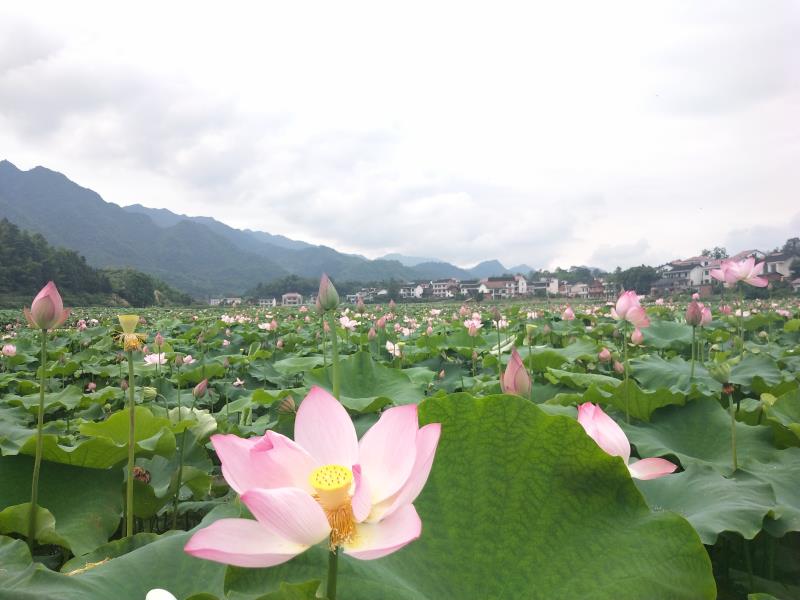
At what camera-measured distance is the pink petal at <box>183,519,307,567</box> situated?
16.9 inches

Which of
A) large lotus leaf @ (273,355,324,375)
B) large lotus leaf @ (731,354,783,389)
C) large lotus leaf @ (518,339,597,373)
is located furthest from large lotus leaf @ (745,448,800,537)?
large lotus leaf @ (273,355,324,375)

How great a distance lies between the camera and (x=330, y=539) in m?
0.47

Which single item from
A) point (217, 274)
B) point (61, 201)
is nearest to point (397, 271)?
point (217, 274)

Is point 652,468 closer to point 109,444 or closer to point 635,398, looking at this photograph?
point 635,398

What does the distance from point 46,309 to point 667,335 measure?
4.13 m

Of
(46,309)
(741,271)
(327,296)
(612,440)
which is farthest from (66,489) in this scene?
(741,271)

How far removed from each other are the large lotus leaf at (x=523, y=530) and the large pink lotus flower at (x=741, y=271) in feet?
7.79

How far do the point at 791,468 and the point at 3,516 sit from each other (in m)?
1.75

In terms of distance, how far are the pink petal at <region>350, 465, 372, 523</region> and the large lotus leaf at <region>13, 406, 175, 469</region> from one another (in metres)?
1.03

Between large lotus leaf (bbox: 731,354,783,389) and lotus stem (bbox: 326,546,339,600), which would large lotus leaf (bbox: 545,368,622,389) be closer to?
large lotus leaf (bbox: 731,354,783,389)

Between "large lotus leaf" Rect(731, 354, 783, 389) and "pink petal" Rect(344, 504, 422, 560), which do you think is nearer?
"pink petal" Rect(344, 504, 422, 560)

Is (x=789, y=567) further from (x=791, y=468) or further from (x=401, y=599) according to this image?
(x=401, y=599)

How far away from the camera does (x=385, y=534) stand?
46 centimetres

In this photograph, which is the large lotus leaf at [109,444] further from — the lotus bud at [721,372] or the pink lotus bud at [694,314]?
the pink lotus bud at [694,314]
